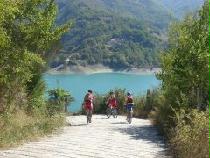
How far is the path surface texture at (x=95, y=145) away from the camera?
13.3m

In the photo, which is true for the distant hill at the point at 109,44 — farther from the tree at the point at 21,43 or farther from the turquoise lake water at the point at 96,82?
the tree at the point at 21,43

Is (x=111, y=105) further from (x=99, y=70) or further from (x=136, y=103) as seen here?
(x=99, y=70)

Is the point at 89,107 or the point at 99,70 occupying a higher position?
the point at 99,70

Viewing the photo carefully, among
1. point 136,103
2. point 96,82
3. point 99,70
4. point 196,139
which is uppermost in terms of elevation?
point 99,70

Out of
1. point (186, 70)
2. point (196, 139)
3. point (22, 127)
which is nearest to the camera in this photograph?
point (196, 139)

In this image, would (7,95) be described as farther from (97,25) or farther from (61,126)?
(97,25)

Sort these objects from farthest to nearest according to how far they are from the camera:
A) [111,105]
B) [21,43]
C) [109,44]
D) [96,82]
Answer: [109,44] < [96,82] < [111,105] < [21,43]

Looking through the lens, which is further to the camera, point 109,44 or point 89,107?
point 109,44

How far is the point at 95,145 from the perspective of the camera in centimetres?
1505

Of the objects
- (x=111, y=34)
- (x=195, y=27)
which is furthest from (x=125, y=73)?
(x=195, y=27)

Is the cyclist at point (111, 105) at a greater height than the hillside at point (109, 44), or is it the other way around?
the hillside at point (109, 44)

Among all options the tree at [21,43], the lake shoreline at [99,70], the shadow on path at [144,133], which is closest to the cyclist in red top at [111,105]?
the shadow on path at [144,133]

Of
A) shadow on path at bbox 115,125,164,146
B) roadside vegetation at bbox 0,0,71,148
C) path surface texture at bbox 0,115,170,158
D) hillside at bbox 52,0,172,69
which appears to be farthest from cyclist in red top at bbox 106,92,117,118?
hillside at bbox 52,0,172,69

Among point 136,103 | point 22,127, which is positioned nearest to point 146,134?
point 22,127
